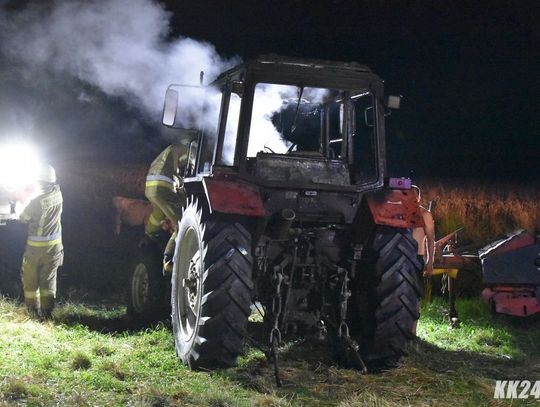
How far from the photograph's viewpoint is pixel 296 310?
586 cm

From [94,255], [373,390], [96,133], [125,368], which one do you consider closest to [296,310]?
[373,390]

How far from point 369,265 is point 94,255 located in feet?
19.3

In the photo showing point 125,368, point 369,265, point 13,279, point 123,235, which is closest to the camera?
point 125,368

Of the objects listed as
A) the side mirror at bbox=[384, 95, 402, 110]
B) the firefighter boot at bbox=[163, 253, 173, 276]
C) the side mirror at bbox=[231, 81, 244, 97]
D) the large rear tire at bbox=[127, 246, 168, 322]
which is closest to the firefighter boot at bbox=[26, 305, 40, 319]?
the large rear tire at bbox=[127, 246, 168, 322]

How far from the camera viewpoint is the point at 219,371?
5367 millimetres

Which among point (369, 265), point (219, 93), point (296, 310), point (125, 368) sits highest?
point (219, 93)

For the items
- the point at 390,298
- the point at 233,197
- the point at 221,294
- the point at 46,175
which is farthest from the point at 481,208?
the point at 221,294

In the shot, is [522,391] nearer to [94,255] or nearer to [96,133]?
[94,255]

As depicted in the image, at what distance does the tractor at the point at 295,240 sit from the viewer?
17.4 ft

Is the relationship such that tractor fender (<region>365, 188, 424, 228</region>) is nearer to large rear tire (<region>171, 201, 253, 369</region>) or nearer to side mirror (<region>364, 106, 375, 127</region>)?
side mirror (<region>364, 106, 375, 127</region>)

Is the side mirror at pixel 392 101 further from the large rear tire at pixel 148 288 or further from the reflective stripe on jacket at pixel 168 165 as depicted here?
the large rear tire at pixel 148 288

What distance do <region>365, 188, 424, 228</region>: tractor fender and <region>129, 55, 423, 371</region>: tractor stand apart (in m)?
0.01

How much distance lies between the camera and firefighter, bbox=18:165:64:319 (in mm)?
7707

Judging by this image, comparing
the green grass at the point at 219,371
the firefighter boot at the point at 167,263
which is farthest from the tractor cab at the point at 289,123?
the green grass at the point at 219,371
